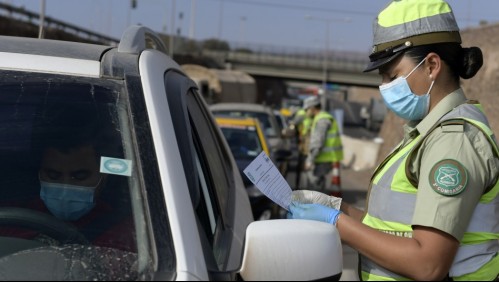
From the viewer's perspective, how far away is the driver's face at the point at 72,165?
7.91 feet

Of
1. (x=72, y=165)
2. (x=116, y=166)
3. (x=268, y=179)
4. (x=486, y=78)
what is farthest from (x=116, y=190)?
(x=486, y=78)

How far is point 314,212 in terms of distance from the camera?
2.41 meters

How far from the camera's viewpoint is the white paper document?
230 cm

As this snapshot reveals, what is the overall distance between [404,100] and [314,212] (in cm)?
53

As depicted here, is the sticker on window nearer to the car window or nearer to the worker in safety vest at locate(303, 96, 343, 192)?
the car window

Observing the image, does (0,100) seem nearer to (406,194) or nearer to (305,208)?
(305,208)

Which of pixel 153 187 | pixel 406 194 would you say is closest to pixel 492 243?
pixel 406 194

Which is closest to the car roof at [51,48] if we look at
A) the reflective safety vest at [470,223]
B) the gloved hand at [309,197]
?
the gloved hand at [309,197]

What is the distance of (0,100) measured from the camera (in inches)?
96.5

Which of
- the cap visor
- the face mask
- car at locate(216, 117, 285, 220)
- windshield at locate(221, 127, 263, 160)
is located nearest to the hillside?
car at locate(216, 117, 285, 220)

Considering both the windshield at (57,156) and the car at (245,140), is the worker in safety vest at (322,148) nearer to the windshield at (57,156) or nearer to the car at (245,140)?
the car at (245,140)

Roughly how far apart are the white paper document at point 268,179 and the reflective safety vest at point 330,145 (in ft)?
29.7

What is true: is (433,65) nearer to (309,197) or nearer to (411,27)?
(411,27)

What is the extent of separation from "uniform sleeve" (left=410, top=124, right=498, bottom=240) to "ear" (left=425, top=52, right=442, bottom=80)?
28 cm
